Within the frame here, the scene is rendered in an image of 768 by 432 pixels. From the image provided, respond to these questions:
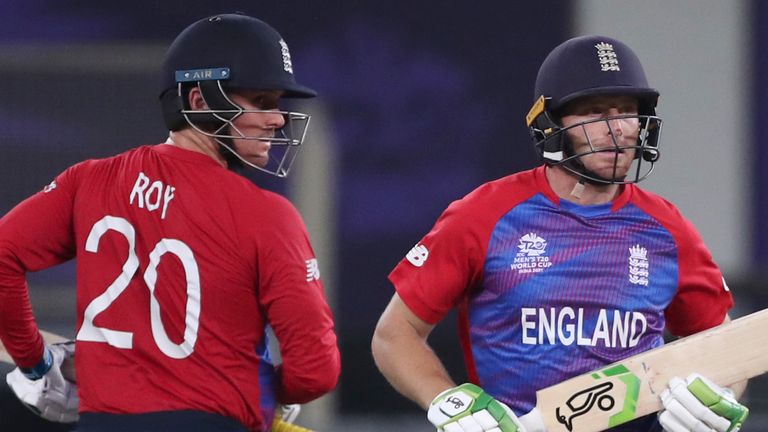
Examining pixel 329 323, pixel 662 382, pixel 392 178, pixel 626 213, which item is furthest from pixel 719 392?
pixel 392 178

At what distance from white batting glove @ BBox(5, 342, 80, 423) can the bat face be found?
1092mm

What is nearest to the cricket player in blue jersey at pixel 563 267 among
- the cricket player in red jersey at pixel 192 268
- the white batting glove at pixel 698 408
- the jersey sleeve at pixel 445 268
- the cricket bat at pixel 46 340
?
the jersey sleeve at pixel 445 268

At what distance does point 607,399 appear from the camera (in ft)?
10.3

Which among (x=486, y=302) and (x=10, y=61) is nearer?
(x=486, y=302)

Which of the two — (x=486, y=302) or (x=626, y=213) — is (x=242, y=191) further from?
(x=626, y=213)

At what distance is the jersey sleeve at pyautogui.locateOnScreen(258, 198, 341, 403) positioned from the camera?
10.7 feet

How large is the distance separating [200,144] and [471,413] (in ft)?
2.77

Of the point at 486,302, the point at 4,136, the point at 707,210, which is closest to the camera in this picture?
the point at 486,302

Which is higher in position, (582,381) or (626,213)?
(626,213)

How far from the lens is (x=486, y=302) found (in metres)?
3.29

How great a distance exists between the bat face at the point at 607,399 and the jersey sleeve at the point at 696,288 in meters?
0.29

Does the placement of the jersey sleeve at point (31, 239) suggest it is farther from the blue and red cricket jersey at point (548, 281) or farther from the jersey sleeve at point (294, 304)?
the blue and red cricket jersey at point (548, 281)

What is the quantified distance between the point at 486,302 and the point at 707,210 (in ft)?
10.5

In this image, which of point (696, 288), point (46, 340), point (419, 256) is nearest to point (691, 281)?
point (696, 288)
